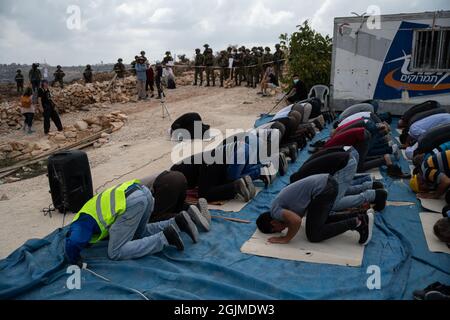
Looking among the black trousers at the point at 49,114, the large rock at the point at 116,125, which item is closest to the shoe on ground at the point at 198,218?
the large rock at the point at 116,125

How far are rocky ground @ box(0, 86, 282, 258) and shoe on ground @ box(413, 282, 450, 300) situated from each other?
13.6ft

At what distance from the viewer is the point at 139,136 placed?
437 inches

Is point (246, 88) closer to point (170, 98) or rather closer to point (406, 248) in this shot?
point (170, 98)

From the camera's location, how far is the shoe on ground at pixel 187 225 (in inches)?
174

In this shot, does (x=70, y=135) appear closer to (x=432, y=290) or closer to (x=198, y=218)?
(x=198, y=218)

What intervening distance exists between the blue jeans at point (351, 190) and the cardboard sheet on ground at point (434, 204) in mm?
750

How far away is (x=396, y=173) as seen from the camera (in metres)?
6.24

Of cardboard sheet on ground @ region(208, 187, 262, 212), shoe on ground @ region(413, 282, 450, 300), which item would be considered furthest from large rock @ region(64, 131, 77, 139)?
shoe on ground @ region(413, 282, 450, 300)

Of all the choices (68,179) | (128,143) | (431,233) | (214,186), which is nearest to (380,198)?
(431,233)

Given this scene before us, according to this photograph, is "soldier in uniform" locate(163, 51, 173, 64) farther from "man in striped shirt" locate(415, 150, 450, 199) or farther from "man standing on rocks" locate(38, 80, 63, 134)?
"man in striped shirt" locate(415, 150, 450, 199)

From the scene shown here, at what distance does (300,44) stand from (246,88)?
19.7 ft

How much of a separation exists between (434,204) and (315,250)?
6.56ft

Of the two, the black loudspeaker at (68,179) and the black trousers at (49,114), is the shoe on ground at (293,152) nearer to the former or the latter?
the black loudspeaker at (68,179)

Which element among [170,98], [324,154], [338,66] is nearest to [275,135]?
[324,154]
